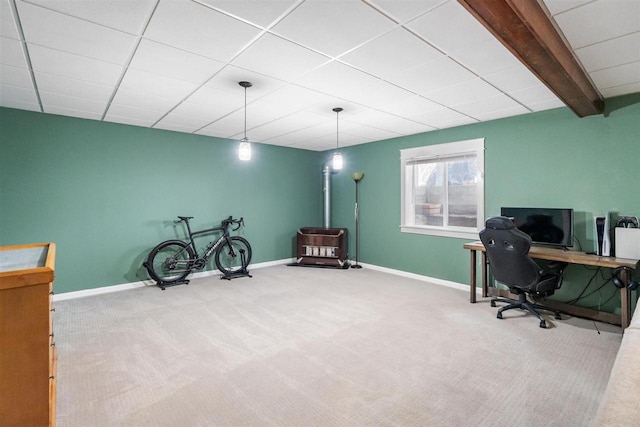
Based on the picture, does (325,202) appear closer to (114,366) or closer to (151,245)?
(151,245)

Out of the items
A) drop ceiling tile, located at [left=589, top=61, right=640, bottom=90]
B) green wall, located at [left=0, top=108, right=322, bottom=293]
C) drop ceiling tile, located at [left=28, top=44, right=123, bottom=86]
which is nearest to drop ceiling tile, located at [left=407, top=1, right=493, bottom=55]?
drop ceiling tile, located at [left=589, top=61, right=640, bottom=90]

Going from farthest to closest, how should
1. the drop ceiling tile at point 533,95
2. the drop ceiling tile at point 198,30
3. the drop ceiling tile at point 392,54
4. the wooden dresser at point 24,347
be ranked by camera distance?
the drop ceiling tile at point 533,95, the drop ceiling tile at point 392,54, the drop ceiling tile at point 198,30, the wooden dresser at point 24,347

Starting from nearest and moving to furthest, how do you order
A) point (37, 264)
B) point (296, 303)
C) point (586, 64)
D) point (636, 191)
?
point (37, 264), point (586, 64), point (636, 191), point (296, 303)

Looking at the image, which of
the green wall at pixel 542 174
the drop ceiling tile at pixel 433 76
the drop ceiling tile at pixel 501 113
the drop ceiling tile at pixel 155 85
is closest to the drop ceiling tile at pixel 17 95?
the drop ceiling tile at pixel 155 85

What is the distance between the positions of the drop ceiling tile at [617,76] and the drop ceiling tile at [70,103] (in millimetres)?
5141

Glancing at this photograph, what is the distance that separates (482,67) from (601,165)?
211cm

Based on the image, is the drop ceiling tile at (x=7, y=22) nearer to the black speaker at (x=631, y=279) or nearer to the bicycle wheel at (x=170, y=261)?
the bicycle wheel at (x=170, y=261)

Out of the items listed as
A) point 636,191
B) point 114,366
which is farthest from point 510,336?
point 114,366

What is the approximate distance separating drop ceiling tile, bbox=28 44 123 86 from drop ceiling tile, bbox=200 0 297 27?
139 cm

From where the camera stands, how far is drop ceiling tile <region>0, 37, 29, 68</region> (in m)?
2.20

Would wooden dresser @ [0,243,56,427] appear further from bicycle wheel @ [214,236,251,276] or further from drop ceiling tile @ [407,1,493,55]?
bicycle wheel @ [214,236,251,276]

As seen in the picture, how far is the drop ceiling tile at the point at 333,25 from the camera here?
1.82 meters

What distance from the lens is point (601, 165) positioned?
3461 millimetres

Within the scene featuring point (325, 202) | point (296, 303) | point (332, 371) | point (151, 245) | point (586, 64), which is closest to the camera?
point (332, 371)
